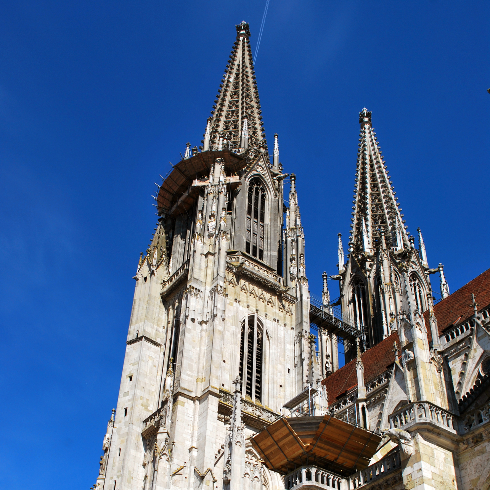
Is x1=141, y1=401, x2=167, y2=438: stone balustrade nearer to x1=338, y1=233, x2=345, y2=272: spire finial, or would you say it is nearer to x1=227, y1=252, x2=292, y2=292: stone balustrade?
x1=227, y1=252, x2=292, y2=292: stone balustrade

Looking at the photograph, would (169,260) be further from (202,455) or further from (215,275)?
(202,455)

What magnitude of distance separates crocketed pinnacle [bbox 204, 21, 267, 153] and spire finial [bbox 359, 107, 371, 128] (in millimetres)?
9070

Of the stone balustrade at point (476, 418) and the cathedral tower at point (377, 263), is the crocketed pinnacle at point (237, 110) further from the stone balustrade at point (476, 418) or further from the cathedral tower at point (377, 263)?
the stone balustrade at point (476, 418)

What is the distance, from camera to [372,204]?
4112 centimetres

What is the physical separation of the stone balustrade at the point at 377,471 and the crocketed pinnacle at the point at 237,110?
2321 centimetres

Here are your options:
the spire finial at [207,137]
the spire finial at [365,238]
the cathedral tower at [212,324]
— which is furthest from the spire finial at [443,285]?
the spire finial at [207,137]

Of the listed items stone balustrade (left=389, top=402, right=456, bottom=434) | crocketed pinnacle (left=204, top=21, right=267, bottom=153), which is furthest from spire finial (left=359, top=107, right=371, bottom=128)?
stone balustrade (left=389, top=402, right=456, bottom=434)

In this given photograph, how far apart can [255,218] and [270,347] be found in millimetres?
7342

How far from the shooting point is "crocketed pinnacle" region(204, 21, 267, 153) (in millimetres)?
36344

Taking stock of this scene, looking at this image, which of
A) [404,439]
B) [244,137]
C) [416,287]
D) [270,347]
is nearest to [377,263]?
[416,287]

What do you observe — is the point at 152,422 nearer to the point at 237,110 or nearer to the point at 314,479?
the point at 314,479

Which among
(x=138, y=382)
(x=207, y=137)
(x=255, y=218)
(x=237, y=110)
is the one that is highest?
(x=237, y=110)

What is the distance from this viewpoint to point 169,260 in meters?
32.2

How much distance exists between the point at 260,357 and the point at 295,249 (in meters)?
6.18
